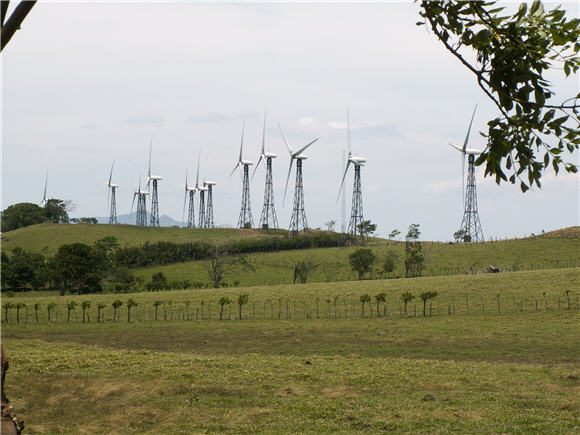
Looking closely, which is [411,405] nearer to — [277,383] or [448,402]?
[448,402]

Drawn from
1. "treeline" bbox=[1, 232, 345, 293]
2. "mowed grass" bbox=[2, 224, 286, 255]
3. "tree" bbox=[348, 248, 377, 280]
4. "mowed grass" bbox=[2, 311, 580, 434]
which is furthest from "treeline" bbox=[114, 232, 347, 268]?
"mowed grass" bbox=[2, 311, 580, 434]

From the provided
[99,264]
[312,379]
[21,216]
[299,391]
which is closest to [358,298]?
[312,379]

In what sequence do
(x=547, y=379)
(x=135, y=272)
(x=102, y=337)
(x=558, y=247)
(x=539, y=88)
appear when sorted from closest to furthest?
(x=539, y=88), (x=547, y=379), (x=102, y=337), (x=558, y=247), (x=135, y=272)

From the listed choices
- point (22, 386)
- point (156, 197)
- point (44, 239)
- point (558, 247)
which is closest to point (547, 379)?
point (22, 386)

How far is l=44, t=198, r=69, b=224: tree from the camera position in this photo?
186125 millimetres

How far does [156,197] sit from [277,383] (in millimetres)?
168962

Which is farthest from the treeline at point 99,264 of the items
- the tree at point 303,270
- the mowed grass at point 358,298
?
the mowed grass at point 358,298

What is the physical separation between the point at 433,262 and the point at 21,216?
4788 inches

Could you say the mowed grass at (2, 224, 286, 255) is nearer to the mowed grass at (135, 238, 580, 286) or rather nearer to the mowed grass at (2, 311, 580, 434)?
the mowed grass at (135, 238, 580, 286)

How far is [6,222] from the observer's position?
175 meters

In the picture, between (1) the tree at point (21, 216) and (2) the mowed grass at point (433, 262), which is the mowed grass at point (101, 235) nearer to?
(1) the tree at point (21, 216)

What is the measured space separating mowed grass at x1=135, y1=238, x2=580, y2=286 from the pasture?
162ft

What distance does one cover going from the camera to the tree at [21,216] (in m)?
175

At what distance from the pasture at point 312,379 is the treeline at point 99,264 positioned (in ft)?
136
